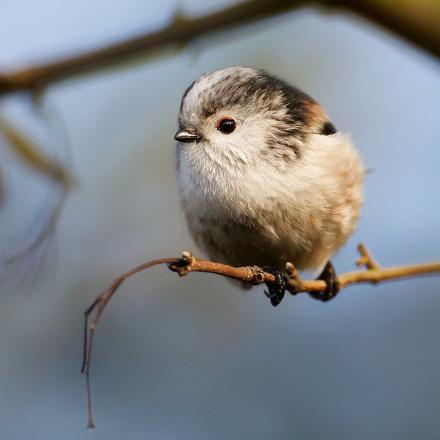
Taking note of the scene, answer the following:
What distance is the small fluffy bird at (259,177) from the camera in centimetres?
288

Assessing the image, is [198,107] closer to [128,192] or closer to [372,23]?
[372,23]

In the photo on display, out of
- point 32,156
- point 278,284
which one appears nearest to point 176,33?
point 32,156

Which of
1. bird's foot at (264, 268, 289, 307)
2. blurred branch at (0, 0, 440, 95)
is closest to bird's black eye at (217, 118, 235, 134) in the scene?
bird's foot at (264, 268, 289, 307)

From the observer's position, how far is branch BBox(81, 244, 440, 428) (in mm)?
1872

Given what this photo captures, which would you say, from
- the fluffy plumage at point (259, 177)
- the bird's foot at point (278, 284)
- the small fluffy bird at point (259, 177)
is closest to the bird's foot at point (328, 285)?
the small fluffy bird at point (259, 177)

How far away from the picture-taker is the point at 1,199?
246 centimetres

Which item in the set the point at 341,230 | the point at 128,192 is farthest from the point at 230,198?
the point at 128,192

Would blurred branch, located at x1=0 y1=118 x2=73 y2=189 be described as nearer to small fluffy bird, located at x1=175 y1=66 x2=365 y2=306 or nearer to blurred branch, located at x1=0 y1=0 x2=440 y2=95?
blurred branch, located at x1=0 y1=0 x2=440 y2=95

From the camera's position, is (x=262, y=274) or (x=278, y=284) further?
(x=278, y=284)

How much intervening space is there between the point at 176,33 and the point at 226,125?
772mm

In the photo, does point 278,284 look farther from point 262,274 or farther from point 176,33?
point 176,33

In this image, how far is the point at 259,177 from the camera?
288 cm

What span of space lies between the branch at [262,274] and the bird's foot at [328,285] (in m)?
0.04

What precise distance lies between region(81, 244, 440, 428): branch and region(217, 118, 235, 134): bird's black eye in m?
0.64
